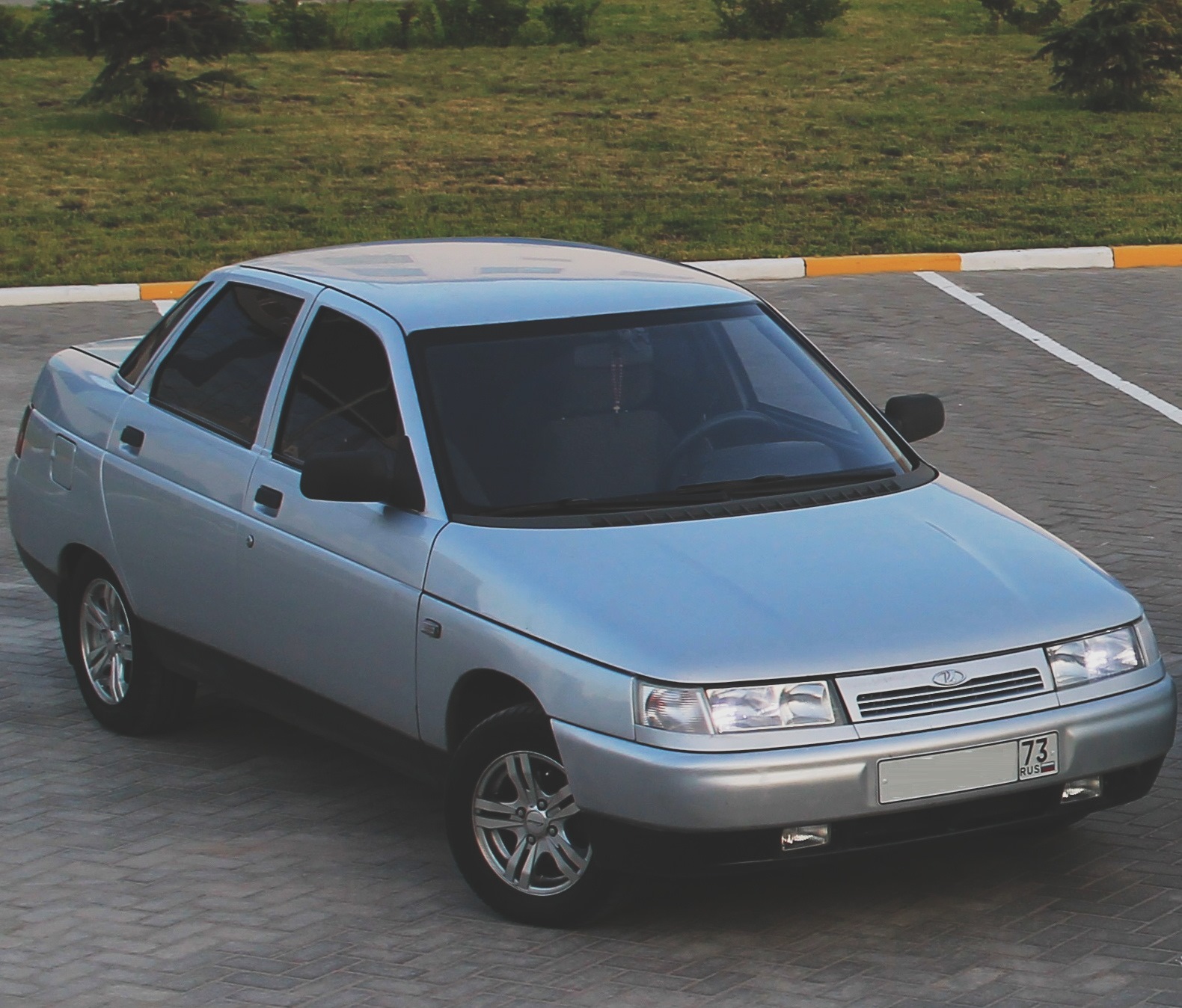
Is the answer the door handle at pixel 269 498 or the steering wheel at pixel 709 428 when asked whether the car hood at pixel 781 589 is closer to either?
the steering wheel at pixel 709 428

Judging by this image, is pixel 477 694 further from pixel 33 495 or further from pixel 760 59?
pixel 760 59

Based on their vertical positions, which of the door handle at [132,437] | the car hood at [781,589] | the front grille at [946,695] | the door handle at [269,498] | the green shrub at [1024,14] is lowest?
the front grille at [946,695]

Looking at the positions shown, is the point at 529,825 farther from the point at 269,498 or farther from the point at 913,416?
the point at 913,416

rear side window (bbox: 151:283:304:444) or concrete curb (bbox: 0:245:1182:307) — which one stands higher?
rear side window (bbox: 151:283:304:444)

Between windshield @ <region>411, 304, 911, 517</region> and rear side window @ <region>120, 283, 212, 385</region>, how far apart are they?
1.39 meters

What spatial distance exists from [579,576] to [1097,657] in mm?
1354

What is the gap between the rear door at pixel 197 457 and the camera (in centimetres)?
635

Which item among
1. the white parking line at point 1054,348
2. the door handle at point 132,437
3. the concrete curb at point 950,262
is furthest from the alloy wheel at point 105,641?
the concrete curb at point 950,262

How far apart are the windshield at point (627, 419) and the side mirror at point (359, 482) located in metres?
0.11

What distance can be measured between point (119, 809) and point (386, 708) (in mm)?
1135

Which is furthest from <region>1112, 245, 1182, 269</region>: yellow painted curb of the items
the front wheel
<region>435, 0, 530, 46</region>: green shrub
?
<region>435, 0, 530, 46</region>: green shrub

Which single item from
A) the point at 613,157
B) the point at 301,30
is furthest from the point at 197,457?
the point at 301,30

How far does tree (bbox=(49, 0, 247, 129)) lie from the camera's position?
20078 millimetres

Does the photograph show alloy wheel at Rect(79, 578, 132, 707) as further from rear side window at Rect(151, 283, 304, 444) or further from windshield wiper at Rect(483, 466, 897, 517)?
windshield wiper at Rect(483, 466, 897, 517)
